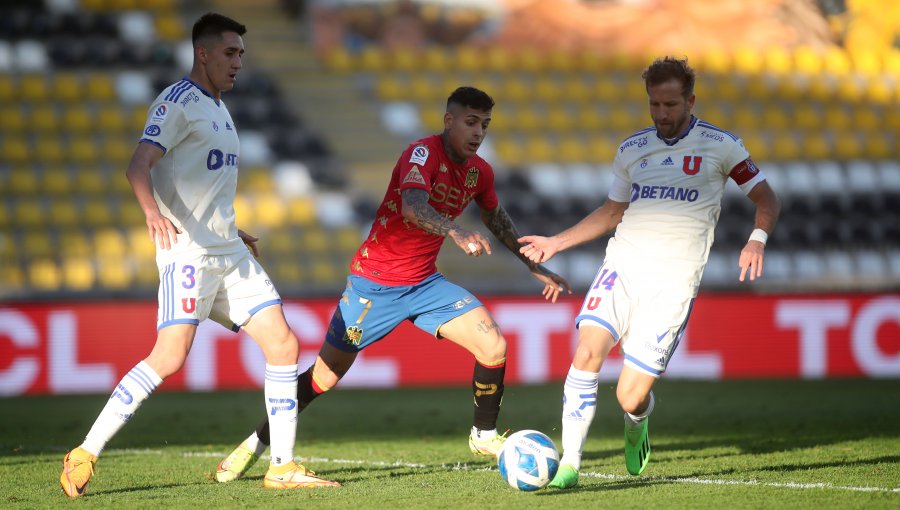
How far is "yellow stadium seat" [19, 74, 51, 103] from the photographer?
17.2m

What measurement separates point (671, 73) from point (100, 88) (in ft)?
44.6

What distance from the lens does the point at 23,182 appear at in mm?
15820

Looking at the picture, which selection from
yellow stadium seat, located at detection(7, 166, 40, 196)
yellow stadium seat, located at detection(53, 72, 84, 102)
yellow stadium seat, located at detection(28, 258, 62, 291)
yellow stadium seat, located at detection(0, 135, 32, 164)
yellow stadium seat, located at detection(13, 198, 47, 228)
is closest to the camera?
yellow stadium seat, located at detection(28, 258, 62, 291)

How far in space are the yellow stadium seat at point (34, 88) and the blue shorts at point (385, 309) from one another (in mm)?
12221

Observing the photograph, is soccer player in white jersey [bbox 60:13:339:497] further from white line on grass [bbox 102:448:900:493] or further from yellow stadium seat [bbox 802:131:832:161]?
yellow stadium seat [bbox 802:131:832:161]

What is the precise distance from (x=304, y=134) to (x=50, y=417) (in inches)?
329

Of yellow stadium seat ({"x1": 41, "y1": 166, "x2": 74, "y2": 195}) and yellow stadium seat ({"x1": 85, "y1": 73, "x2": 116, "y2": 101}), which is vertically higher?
yellow stadium seat ({"x1": 85, "y1": 73, "x2": 116, "y2": 101})

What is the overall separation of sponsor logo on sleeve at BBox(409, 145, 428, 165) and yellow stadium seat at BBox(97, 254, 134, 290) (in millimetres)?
8923

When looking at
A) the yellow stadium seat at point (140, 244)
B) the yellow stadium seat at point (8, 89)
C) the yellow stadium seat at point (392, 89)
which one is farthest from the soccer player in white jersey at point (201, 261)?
the yellow stadium seat at point (392, 89)

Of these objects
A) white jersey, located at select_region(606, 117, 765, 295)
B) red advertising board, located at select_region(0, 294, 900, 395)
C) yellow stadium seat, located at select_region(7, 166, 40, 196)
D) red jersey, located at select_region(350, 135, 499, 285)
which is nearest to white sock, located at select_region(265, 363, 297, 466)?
red jersey, located at select_region(350, 135, 499, 285)

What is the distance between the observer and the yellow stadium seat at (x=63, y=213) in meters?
15.3

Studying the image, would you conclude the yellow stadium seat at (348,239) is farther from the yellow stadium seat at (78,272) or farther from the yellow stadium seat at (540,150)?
the yellow stadium seat at (540,150)

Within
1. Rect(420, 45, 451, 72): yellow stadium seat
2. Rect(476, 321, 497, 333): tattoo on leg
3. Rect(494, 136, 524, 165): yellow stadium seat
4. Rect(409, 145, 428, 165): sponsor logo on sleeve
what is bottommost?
Rect(476, 321, 497, 333): tattoo on leg

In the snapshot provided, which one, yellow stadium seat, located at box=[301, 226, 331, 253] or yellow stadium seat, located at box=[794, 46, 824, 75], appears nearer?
yellow stadium seat, located at box=[301, 226, 331, 253]
